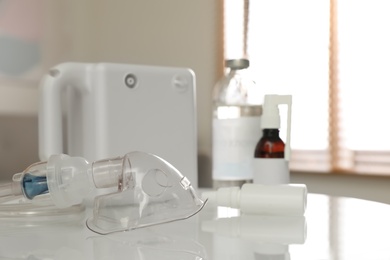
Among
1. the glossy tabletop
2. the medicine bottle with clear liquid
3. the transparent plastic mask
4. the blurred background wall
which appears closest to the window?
the blurred background wall

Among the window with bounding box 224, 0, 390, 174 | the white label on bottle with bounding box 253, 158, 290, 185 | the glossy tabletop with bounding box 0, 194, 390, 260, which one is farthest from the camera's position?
the window with bounding box 224, 0, 390, 174

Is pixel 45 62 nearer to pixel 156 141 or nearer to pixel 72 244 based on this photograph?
pixel 156 141

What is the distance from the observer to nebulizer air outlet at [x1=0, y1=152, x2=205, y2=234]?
55cm

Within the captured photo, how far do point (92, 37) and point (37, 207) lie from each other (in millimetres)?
976

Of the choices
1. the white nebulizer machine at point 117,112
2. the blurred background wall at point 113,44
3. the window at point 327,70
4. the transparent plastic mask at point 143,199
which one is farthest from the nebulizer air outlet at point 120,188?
the blurred background wall at point 113,44

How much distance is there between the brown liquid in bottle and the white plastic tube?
23cm

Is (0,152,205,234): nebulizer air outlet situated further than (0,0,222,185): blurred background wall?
No

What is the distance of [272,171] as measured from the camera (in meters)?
0.85

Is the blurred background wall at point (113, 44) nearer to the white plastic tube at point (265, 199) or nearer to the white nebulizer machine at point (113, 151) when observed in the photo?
the white nebulizer machine at point (113, 151)

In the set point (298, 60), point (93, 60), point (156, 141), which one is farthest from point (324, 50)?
point (93, 60)

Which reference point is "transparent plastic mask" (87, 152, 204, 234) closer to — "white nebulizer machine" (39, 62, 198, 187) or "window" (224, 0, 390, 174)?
"white nebulizer machine" (39, 62, 198, 187)

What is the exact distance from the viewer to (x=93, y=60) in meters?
1.52

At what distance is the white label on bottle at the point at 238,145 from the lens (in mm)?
932

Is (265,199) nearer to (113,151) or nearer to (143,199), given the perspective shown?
(143,199)
